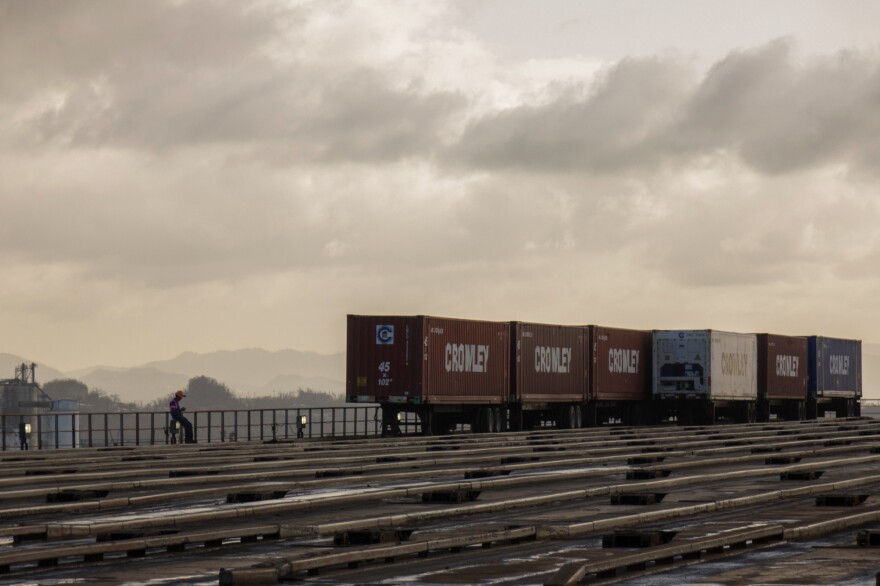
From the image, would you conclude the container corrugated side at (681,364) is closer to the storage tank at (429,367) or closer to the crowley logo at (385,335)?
the storage tank at (429,367)

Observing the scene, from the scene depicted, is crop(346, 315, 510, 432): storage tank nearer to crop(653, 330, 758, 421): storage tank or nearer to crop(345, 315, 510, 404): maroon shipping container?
crop(345, 315, 510, 404): maroon shipping container

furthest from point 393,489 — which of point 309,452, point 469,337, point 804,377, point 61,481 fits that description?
point 804,377

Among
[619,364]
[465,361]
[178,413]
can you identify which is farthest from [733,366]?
[178,413]

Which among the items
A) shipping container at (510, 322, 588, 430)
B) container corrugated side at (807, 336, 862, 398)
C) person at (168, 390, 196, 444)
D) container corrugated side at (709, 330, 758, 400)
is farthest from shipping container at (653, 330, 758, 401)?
person at (168, 390, 196, 444)

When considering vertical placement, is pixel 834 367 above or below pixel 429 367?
below

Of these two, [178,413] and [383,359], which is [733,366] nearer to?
[383,359]

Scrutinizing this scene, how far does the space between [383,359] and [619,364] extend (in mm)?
13492

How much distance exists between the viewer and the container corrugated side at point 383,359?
4703cm

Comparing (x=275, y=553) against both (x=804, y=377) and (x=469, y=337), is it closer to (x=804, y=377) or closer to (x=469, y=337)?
(x=469, y=337)

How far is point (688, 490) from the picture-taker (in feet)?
75.2

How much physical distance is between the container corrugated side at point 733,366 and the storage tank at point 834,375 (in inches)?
309

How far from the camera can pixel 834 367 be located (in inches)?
2908

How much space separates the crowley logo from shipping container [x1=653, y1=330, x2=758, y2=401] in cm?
1637

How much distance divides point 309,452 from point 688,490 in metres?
17.0
